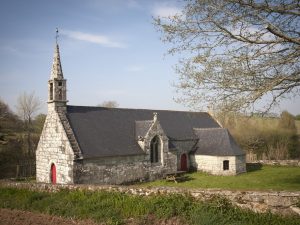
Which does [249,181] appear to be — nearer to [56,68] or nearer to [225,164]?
[225,164]

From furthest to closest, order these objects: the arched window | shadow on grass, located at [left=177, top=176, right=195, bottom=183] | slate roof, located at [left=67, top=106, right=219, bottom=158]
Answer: the arched window < shadow on grass, located at [left=177, top=176, right=195, bottom=183] < slate roof, located at [left=67, top=106, right=219, bottom=158]

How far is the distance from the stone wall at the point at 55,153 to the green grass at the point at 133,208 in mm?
5981

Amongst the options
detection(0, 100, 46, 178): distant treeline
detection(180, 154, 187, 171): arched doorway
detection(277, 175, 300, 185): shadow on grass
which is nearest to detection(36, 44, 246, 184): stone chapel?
detection(180, 154, 187, 171): arched doorway

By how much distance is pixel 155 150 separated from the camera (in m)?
26.8

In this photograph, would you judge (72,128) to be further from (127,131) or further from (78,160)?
(127,131)

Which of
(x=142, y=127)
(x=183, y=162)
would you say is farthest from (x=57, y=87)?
(x=183, y=162)

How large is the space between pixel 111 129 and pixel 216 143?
10814 millimetres

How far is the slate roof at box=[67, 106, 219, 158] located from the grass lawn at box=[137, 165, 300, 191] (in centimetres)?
370

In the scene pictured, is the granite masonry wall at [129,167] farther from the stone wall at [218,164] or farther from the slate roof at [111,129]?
the stone wall at [218,164]

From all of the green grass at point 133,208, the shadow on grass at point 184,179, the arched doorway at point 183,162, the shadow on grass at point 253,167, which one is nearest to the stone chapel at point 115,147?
the arched doorway at point 183,162

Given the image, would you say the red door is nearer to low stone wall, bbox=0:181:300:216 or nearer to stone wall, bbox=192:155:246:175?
low stone wall, bbox=0:181:300:216

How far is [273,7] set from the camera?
32.0ft

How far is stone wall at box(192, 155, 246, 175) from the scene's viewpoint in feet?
92.9

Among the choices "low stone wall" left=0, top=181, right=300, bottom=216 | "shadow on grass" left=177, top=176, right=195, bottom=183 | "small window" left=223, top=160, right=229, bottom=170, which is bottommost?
"shadow on grass" left=177, top=176, right=195, bottom=183
